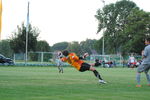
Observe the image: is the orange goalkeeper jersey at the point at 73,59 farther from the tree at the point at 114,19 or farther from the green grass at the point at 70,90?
the tree at the point at 114,19

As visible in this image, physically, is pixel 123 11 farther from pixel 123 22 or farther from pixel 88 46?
pixel 88 46

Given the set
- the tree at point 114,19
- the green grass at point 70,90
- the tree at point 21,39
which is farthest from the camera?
the tree at point 114,19

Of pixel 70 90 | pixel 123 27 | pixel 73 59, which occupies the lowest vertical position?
pixel 70 90

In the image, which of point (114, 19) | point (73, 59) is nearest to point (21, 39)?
point (114, 19)

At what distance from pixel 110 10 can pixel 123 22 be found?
15.4 feet

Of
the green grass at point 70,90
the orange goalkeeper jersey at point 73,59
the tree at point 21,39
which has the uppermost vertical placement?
the tree at point 21,39

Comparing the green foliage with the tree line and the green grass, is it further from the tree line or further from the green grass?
the green grass

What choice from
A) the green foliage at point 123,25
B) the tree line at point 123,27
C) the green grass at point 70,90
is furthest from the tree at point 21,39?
the green grass at point 70,90

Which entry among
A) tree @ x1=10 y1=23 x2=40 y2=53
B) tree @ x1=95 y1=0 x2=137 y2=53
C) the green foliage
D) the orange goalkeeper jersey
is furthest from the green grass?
tree @ x1=95 y1=0 x2=137 y2=53

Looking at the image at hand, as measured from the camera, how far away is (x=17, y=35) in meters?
84.6

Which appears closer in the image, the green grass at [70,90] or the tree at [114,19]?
the green grass at [70,90]

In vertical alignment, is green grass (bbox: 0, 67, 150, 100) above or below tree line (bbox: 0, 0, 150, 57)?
below

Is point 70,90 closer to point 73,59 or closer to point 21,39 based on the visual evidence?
point 73,59

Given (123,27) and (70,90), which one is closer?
(70,90)
